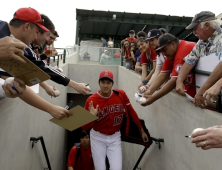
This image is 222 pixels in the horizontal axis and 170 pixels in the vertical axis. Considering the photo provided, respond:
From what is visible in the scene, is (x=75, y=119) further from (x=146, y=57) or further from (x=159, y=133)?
(x=146, y=57)

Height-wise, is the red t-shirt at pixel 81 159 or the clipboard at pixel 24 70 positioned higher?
the clipboard at pixel 24 70

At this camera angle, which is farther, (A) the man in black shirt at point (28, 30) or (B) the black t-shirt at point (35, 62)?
(A) the man in black shirt at point (28, 30)

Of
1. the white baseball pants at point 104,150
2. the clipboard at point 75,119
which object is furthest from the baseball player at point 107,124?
the clipboard at point 75,119

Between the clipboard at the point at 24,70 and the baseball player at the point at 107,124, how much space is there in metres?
2.17

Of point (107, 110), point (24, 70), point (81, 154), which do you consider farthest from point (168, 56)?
point (81, 154)

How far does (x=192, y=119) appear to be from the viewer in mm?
2773

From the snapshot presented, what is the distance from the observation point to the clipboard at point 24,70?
1718 millimetres

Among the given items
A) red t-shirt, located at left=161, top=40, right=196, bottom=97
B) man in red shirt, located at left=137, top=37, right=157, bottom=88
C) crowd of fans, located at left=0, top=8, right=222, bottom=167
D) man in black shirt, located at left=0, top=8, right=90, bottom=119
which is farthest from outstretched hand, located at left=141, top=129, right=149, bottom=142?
man in black shirt, located at left=0, top=8, right=90, bottom=119

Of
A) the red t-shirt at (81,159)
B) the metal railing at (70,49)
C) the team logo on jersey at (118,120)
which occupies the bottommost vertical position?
the red t-shirt at (81,159)

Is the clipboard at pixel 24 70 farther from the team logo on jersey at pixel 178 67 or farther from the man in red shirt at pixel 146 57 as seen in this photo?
the man in red shirt at pixel 146 57

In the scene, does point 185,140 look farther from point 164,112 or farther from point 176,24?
point 176,24

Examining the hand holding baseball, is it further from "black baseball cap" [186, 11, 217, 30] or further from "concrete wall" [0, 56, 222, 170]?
"black baseball cap" [186, 11, 217, 30]

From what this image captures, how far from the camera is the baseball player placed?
4.10 m

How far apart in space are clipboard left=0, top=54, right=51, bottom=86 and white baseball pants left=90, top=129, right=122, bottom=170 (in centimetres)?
246
